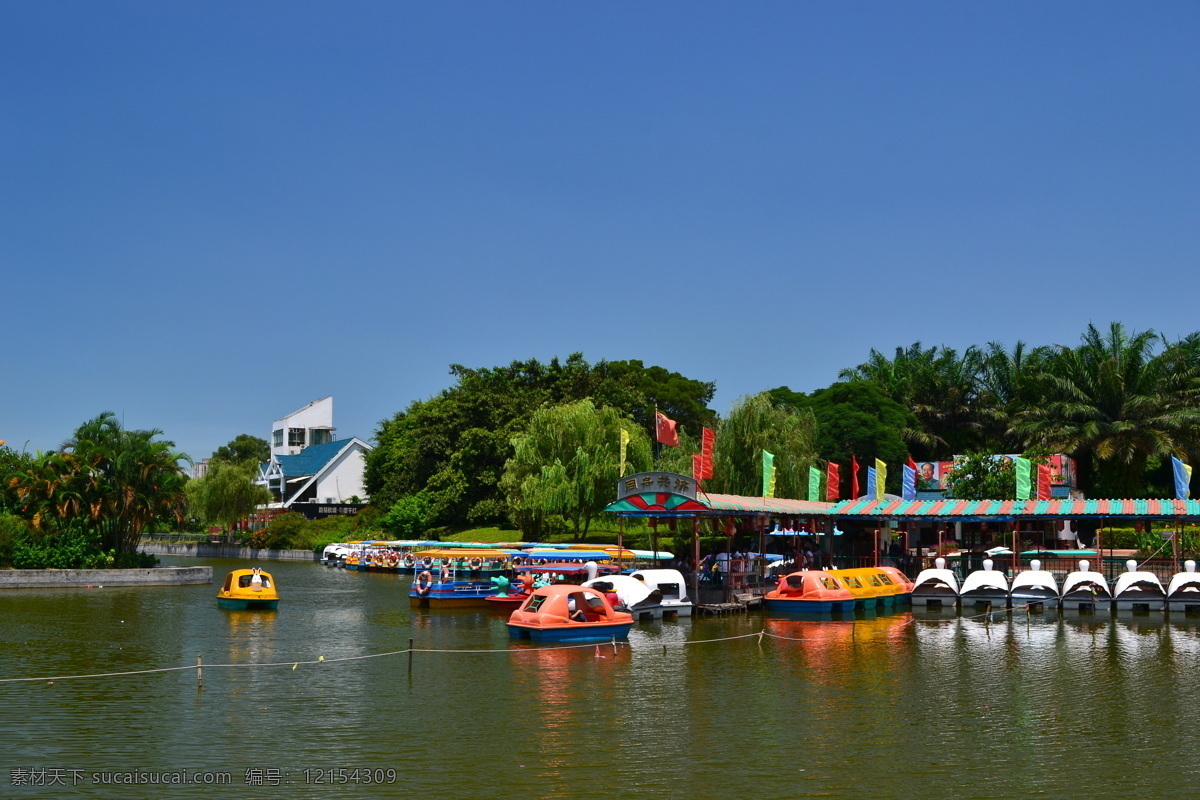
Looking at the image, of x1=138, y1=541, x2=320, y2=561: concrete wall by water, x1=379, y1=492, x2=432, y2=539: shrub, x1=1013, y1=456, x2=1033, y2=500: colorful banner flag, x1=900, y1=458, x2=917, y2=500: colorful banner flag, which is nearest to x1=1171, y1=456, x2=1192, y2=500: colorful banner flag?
x1=1013, y1=456, x2=1033, y2=500: colorful banner flag

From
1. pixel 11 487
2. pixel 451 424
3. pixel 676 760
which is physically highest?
pixel 451 424

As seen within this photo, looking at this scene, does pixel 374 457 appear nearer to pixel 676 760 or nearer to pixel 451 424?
pixel 451 424

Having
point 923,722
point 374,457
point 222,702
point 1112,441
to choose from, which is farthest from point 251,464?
point 923,722

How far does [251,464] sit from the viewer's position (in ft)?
357

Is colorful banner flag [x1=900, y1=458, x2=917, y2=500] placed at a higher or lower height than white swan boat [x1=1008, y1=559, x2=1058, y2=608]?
higher

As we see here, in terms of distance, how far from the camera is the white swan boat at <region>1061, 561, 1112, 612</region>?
4397 centimetres

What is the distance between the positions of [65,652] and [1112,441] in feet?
205

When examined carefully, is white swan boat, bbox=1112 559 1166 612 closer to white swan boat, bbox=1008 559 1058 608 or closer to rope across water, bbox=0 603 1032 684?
white swan boat, bbox=1008 559 1058 608

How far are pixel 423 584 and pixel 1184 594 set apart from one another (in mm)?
30131

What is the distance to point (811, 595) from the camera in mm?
41906

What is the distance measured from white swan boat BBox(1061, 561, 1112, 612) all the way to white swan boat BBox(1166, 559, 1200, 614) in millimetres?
2240

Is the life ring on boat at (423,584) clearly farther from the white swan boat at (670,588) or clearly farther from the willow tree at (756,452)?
the willow tree at (756,452)

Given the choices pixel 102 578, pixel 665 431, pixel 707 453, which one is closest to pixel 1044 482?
pixel 707 453

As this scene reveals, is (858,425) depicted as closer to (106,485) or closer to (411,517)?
(411,517)
